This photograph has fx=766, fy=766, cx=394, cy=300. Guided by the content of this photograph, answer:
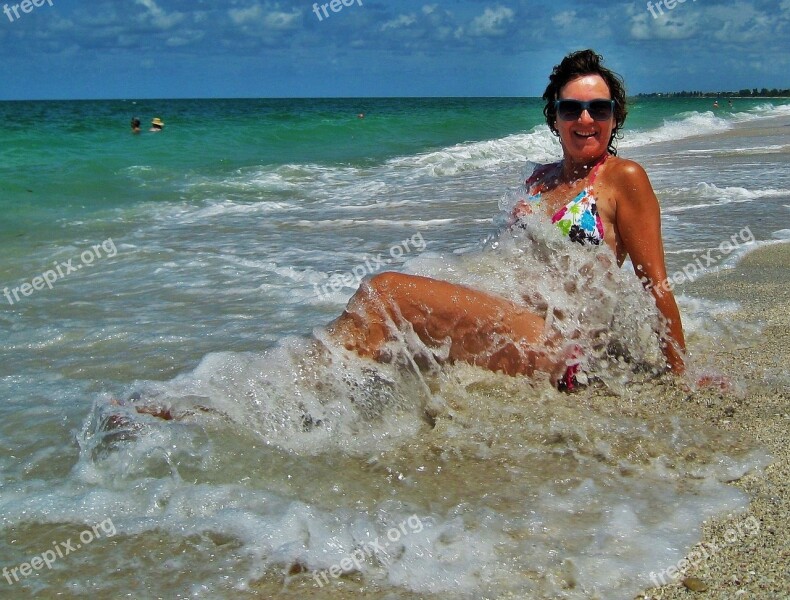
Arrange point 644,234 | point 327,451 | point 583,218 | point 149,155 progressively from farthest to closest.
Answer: point 149,155 < point 583,218 < point 644,234 < point 327,451

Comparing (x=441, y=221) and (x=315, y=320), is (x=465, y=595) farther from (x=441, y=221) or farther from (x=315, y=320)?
(x=441, y=221)

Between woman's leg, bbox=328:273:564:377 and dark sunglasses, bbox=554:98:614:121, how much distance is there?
0.96 m

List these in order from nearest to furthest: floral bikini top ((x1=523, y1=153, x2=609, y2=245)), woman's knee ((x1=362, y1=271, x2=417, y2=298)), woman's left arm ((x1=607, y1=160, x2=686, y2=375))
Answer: woman's knee ((x1=362, y1=271, x2=417, y2=298)) → woman's left arm ((x1=607, y1=160, x2=686, y2=375)) → floral bikini top ((x1=523, y1=153, x2=609, y2=245))

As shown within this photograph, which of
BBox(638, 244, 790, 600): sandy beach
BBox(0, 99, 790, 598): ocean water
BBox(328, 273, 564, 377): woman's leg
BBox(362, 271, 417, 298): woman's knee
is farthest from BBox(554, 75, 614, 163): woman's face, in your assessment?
BBox(638, 244, 790, 600): sandy beach

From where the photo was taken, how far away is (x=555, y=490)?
8.82 feet

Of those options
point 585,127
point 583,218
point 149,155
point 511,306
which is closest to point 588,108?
point 585,127

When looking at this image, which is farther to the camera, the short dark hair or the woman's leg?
the short dark hair

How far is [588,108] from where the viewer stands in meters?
3.62

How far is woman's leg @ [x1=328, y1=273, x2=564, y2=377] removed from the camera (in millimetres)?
3270

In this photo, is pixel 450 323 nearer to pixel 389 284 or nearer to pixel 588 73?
pixel 389 284

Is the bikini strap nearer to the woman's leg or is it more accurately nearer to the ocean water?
the ocean water

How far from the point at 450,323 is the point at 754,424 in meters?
1.30

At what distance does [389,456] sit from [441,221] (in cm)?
636

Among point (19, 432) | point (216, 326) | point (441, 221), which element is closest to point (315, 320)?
point (216, 326)
